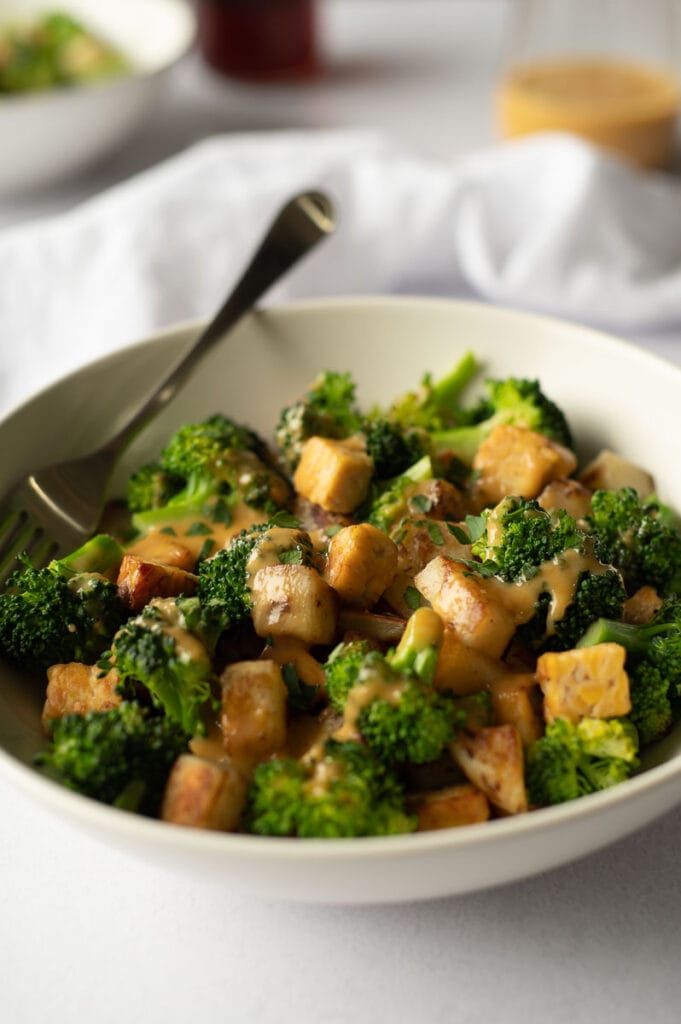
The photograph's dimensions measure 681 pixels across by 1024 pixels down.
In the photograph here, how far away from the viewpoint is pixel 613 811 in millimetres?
A: 1911

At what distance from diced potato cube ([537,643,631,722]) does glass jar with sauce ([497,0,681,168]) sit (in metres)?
3.65

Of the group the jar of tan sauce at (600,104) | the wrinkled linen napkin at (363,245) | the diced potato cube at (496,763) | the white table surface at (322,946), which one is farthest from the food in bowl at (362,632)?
the jar of tan sauce at (600,104)

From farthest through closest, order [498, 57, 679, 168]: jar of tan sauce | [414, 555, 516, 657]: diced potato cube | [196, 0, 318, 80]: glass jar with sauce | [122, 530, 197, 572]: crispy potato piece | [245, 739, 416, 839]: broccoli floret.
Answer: [196, 0, 318, 80]: glass jar with sauce, [498, 57, 679, 168]: jar of tan sauce, [122, 530, 197, 572]: crispy potato piece, [414, 555, 516, 657]: diced potato cube, [245, 739, 416, 839]: broccoli floret

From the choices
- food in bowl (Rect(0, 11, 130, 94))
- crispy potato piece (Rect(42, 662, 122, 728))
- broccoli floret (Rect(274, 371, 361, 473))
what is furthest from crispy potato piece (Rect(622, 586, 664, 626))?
food in bowl (Rect(0, 11, 130, 94))

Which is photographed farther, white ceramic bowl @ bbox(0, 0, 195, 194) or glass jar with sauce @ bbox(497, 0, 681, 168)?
glass jar with sauce @ bbox(497, 0, 681, 168)

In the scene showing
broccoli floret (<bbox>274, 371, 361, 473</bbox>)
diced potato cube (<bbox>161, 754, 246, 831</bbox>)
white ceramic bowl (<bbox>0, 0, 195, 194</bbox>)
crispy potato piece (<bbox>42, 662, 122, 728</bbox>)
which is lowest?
broccoli floret (<bbox>274, 371, 361, 473</bbox>)

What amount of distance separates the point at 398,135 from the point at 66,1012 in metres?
5.01

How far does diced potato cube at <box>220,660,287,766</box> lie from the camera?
2.25 metres

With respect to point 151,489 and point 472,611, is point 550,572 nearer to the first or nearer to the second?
point 472,611

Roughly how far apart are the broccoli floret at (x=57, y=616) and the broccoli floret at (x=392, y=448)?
2.52 ft

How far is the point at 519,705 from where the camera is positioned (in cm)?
230

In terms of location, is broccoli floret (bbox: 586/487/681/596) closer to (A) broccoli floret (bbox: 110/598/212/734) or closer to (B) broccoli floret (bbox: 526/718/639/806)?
(B) broccoli floret (bbox: 526/718/639/806)

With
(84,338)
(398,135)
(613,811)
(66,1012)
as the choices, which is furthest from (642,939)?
A: (398,135)

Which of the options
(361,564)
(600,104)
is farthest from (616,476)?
(600,104)
